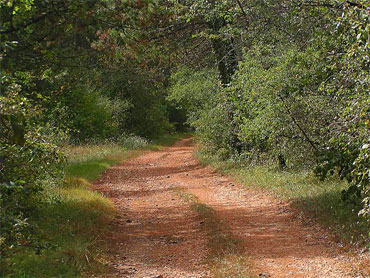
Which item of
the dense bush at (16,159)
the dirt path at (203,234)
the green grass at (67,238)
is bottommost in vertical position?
the dirt path at (203,234)

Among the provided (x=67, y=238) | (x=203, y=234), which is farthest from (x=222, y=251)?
(x=67, y=238)

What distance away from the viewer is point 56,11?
7223mm

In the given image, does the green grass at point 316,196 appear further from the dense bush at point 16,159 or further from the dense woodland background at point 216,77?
the dense bush at point 16,159

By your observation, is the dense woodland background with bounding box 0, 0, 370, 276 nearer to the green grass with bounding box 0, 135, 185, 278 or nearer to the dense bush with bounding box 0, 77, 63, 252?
the dense bush with bounding box 0, 77, 63, 252

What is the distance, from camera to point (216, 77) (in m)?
18.7

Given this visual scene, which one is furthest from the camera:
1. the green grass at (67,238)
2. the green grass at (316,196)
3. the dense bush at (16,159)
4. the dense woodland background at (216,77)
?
the green grass at (316,196)

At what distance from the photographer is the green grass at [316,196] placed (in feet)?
26.5

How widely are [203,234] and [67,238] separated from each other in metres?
2.53

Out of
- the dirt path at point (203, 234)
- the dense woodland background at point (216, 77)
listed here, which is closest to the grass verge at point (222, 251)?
the dirt path at point (203, 234)

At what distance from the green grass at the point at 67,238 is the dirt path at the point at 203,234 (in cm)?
37

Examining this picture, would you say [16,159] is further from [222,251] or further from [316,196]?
[316,196]

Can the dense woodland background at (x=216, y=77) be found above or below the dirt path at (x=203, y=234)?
above

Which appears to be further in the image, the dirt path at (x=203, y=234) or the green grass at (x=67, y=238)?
the dirt path at (x=203, y=234)

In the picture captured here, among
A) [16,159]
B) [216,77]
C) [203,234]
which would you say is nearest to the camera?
[16,159]
